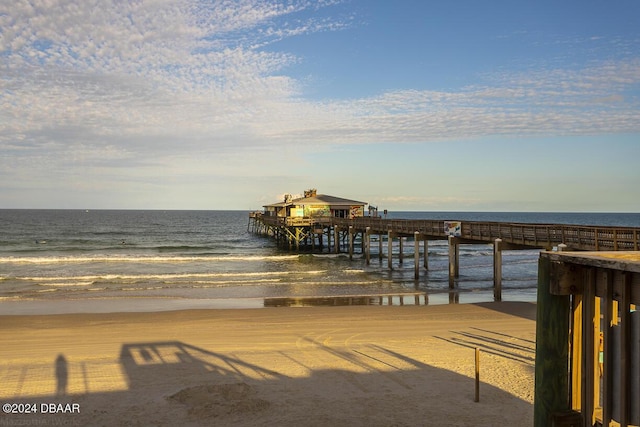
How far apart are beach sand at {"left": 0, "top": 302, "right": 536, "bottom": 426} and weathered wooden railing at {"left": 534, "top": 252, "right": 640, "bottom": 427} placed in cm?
537

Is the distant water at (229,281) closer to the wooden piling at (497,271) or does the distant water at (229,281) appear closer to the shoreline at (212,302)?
the shoreline at (212,302)

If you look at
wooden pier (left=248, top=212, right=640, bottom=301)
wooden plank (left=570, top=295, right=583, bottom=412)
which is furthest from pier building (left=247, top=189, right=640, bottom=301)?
wooden plank (left=570, top=295, right=583, bottom=412)

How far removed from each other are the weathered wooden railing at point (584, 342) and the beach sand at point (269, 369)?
537 centimetres

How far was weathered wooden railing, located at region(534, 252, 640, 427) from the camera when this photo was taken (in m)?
4.21

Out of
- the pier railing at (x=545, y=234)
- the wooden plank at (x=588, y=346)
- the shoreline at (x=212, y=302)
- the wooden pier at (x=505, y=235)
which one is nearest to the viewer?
the wooden plank at (x=588, y=346)

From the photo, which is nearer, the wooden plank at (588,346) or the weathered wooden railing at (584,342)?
the weathered wooden railing at (584,342)

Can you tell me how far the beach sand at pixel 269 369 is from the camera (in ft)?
33.3

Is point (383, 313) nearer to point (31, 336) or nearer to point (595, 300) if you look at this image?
point (31, 336)

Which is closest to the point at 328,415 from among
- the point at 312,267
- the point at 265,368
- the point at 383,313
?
the point at 265,368

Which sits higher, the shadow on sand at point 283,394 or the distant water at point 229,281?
the shadow on sand at point 283,394

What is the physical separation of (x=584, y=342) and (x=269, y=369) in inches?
380

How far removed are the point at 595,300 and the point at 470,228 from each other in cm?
2403

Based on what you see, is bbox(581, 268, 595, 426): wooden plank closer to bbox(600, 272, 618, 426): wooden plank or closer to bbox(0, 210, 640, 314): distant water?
bbox(600, 272, 618, 426): wooden plank

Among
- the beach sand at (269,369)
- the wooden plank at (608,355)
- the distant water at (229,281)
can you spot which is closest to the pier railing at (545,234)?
the distant water at (229,281)
